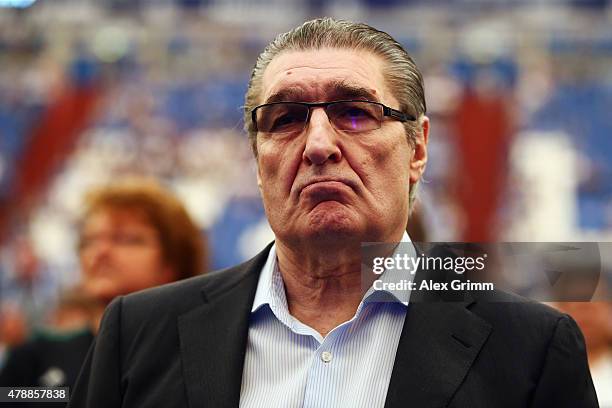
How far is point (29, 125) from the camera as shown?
8875 mm

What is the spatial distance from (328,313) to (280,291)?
11cm

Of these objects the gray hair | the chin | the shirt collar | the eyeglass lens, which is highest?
the gray hair

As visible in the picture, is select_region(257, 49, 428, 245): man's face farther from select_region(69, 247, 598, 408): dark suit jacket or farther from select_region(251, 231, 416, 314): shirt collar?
select_region(69, 247, 598, 408): dark suit jacket

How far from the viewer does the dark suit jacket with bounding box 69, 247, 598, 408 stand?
4.25 feet

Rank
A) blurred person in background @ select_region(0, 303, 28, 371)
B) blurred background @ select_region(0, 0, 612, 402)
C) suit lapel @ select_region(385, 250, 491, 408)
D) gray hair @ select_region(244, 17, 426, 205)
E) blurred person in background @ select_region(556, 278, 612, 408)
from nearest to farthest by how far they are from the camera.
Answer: suit lapel @ select_region(385, 250, 491, 408) → gray hair @ select_region(244, 17, 426, 205) → blurred person in background @ select_region(556, 278, 612, 408) → blurred person in background @ select_region(0, 303, 28, 371) → blurred background @ select_region(0, 0, 612, 402)

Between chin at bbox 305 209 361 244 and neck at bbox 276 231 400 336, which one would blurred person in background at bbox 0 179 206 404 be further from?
chin at bbox 305 209 361 244

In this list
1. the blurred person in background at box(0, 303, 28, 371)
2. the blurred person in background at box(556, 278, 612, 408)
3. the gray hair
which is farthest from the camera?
the blurred person in background at box(0, 303, 28, 371)

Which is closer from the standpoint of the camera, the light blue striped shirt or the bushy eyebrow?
the light blue striped shirt

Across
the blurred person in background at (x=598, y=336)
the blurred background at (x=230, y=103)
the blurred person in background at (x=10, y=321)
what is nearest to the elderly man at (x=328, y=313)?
the blurred person in background at (x=598, y=336)

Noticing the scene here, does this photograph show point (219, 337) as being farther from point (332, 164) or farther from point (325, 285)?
point (332, 164)

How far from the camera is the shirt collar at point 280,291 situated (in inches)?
56.7

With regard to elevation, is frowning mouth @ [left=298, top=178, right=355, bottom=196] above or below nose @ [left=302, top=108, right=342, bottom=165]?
below

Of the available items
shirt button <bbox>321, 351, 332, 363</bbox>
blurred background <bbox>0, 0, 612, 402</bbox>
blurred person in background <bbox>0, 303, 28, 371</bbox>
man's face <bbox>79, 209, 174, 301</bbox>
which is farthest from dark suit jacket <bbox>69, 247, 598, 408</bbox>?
blurred background <bbox>0, 0, 612, 402</bbox>

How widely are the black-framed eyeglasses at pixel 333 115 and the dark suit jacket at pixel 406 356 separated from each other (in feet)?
1.04
